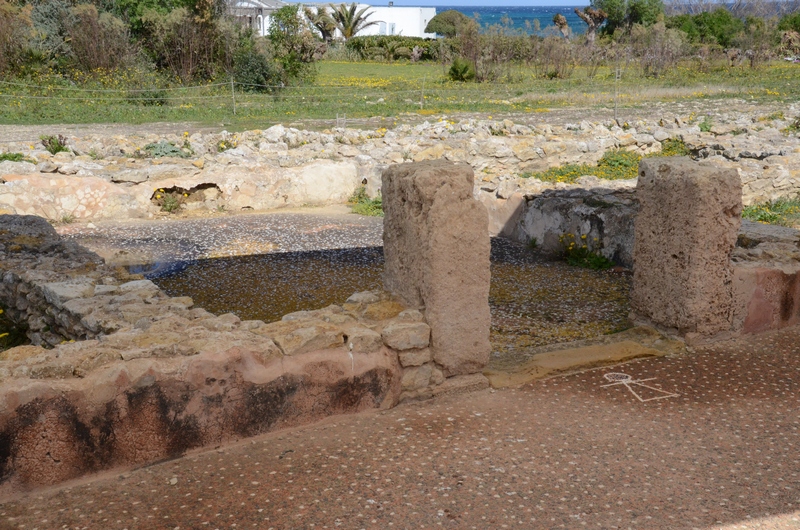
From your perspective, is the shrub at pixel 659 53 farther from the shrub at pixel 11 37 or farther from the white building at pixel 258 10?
the shrub at pixel 11 37

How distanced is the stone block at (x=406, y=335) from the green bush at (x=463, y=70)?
2262cm

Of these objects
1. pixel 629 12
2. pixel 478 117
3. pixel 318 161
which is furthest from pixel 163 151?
pixel 629 12

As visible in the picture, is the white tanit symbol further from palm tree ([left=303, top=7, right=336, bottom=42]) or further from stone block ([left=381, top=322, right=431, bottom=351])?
palm tree ([left=303, top=7, right=336, bottom=42])

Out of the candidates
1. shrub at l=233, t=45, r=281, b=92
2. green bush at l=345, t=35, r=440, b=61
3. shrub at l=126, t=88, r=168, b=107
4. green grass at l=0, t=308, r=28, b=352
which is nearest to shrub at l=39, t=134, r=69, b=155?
shrub at l=126, t=88, r=168, b=107

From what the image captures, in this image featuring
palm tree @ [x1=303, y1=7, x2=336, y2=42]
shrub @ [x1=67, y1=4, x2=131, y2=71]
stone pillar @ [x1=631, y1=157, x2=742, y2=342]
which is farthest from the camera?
palm tree @ [x1=303, y1=7, x2=336, y2=42]

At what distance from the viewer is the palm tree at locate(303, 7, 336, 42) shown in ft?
131

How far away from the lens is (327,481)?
3.74 m

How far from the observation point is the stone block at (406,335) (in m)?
4.54

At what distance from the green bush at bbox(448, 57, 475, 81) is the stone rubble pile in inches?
427

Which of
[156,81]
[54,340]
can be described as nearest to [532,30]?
[156,81]

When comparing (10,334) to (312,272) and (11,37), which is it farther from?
(11,37)

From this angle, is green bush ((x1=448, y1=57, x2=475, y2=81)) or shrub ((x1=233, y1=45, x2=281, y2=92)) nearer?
shrub ((x1=233, y1=45, x2=281, y2=92))

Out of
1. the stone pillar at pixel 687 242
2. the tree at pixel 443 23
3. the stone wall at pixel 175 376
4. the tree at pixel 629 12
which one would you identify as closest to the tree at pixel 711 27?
the tree at pixel 629 12

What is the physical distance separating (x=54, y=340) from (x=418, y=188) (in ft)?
9.84
